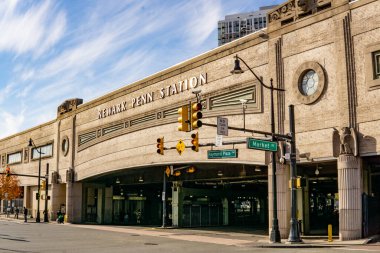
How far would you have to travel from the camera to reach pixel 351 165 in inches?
1111

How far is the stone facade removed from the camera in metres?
28.3

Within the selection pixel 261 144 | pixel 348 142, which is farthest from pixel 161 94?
pixel 348 142

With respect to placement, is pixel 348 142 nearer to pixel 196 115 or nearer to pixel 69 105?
pixel 196 115

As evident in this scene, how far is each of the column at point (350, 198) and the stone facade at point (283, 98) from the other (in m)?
0.06

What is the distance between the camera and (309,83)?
31500mm

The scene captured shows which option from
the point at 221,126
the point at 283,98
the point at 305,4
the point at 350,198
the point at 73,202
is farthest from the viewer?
the point at 73,202

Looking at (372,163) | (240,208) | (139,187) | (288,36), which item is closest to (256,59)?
(288,36)

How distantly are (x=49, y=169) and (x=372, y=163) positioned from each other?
44760 mm

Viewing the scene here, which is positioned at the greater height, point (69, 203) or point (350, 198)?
point (350, 198)

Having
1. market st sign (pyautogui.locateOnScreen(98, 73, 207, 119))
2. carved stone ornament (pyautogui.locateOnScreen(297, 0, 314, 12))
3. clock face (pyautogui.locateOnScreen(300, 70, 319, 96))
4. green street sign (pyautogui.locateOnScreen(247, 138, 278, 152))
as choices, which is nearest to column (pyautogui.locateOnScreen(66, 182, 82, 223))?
market st sign (pyautogui.locateOnScreen(98, 73, 207, 119))

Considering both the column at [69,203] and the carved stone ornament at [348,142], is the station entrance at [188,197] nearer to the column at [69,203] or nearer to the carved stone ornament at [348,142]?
the column at [69,203]

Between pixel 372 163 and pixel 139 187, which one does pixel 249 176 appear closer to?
pixel 372 163

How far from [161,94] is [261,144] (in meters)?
18.1

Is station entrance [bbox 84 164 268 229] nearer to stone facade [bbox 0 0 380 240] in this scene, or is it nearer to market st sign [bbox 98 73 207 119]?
stone facade [bbox 0 0 380 240]
